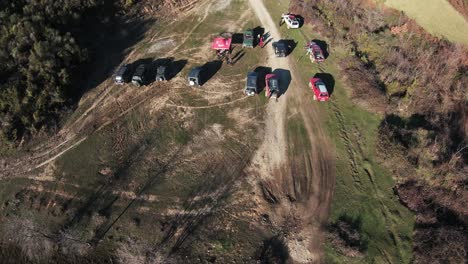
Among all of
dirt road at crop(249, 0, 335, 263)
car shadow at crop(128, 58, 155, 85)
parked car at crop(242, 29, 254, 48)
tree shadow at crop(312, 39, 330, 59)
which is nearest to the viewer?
dirt road at crop(249, 0, 335, 263)

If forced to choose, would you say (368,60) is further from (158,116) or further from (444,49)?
(158,116)

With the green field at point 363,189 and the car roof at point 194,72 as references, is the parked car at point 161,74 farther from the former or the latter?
the green field at point 363,189

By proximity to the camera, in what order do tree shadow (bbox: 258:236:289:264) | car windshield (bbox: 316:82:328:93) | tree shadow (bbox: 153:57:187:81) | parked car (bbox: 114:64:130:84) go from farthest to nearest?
1. tree shadow (bbox: 153:57:187:81)
2. parked car (bbox: 114:64:130:84)
3. car windshield (bbox: 316:82:328:93)
4. tree shadow (bbox: 258:236:289:264)

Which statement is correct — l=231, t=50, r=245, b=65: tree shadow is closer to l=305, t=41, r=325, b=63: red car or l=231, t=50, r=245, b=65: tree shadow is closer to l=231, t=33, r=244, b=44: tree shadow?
l=231, t=33, r=244, b=44: tree shadow

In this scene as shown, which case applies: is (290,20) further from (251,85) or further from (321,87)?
(251,85)

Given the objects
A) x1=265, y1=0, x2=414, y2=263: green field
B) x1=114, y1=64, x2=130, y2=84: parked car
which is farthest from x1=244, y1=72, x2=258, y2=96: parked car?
x1=114, y1=64, x2=130, y2=84: parked car

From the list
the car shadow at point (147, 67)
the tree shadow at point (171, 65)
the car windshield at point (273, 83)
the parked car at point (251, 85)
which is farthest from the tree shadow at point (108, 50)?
the car windshield at point (273, 83)

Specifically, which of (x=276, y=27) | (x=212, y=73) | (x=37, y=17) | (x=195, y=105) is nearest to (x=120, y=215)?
(x=195, y=105)

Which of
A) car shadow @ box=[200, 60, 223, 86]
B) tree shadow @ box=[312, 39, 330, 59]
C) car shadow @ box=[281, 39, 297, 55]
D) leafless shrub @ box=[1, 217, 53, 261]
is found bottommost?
leafless shrub @ box=[1, 217, 53, 261]
